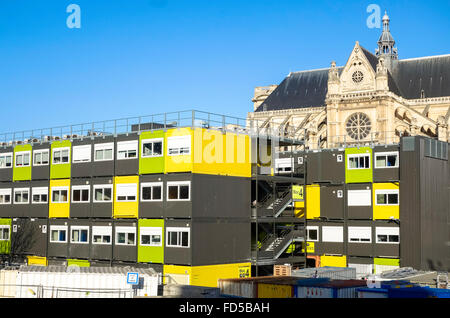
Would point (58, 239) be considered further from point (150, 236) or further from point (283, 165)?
point (283, 165)

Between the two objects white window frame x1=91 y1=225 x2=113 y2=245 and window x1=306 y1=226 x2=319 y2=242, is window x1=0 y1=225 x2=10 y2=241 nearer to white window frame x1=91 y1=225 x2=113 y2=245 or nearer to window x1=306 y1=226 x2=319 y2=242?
white window frame x1=91 y1=225 x2=113 y2=245

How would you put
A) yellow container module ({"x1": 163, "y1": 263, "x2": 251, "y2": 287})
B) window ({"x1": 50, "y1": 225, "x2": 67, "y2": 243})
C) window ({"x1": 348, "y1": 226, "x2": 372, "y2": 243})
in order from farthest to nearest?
window ({"x1": 348, "y1": 226, "x2": 372, "y2": 243}) → window ({"x1": 50, "y1": 225, "x2": 67, "y2": 243}) → yellow container module ({"x1": 163, "y1": 263, "x2": 251, "y2": 287})

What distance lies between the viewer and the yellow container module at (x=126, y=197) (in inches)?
1930

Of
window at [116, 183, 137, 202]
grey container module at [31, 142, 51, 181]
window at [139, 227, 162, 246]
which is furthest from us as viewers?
grey container module at [31, 142, 51, 181]

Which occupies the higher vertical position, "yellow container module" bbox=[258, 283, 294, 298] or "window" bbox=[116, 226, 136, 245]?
"window" bbox=[116, 226, 136, 245]

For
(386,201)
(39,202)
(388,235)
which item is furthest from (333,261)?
(39,202)

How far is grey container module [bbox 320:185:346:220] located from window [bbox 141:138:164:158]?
58.8 feet

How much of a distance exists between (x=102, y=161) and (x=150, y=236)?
8874 millimetres

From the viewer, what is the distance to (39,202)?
5700 cm

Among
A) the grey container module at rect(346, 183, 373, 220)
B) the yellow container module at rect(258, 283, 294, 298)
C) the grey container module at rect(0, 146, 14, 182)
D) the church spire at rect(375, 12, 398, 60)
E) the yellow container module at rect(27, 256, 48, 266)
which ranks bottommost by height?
the yellow container module at rect(27, 256, 48, 266)

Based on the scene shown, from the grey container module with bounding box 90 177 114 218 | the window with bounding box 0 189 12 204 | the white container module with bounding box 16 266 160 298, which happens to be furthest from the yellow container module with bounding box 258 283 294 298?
the window with bounding box 0 189 12 204

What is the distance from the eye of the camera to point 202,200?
150 feet

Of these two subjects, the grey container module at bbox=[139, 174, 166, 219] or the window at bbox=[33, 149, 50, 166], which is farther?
the window at bbox=[33, 149, 50, 166]

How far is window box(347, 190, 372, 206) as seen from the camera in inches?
2144
